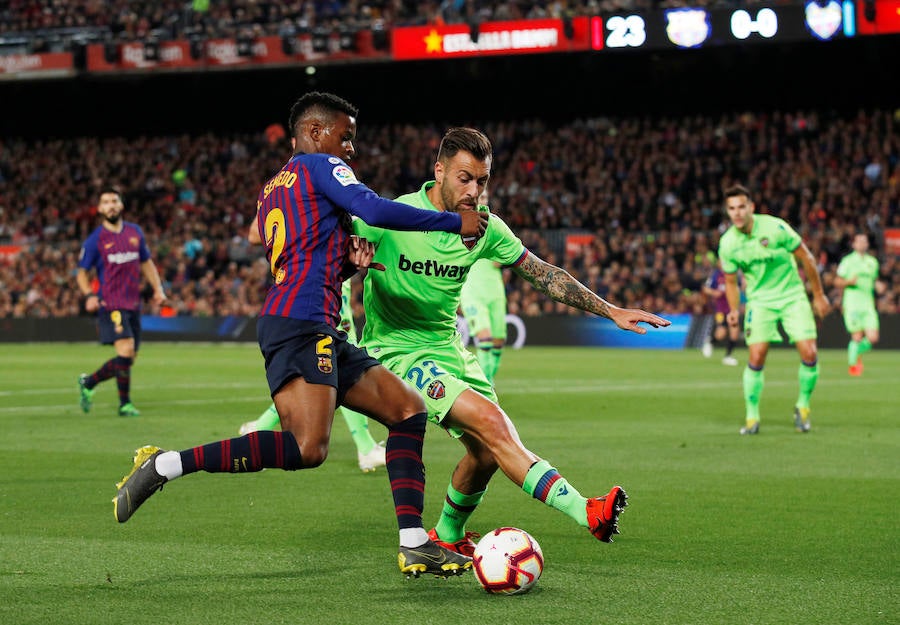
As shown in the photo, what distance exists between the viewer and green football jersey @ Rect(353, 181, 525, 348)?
5.86 meters

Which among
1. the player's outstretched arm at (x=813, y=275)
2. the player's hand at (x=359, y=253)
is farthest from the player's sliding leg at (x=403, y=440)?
the player's outstretched arm at (x=813, y=275)

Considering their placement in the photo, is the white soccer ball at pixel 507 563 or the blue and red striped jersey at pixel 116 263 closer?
the white soccer ball at pixel 507 563

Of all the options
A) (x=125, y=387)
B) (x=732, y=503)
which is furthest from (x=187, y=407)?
(x=732, y=503)

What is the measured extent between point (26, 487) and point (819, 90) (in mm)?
32129

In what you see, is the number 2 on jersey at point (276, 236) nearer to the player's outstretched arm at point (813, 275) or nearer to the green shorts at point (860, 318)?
the player's outstretched arm at point (813, 275)

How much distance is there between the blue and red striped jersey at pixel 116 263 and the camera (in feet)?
44.8

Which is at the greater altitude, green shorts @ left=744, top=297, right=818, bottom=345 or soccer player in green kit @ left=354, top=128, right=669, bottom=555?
soccer player in green kit @ left=354, top=128, right=669, bottom=555

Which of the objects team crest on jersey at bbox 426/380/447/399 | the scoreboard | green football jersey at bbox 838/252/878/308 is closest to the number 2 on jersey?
team crest on jersey at bbox 426/380/447/399

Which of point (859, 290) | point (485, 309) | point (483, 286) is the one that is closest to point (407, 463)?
point (485, 309)

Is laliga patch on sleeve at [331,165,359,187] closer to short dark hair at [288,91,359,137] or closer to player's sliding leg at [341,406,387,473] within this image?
short dark hair at [288,91,359,137]

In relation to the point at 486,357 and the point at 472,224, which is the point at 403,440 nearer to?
the point at 472,224

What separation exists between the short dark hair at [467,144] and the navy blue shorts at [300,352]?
0.99 metres

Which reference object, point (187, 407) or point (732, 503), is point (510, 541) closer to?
point (732, 503)

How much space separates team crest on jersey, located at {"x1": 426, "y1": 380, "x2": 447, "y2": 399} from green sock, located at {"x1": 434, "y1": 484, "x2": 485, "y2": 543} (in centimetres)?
48
